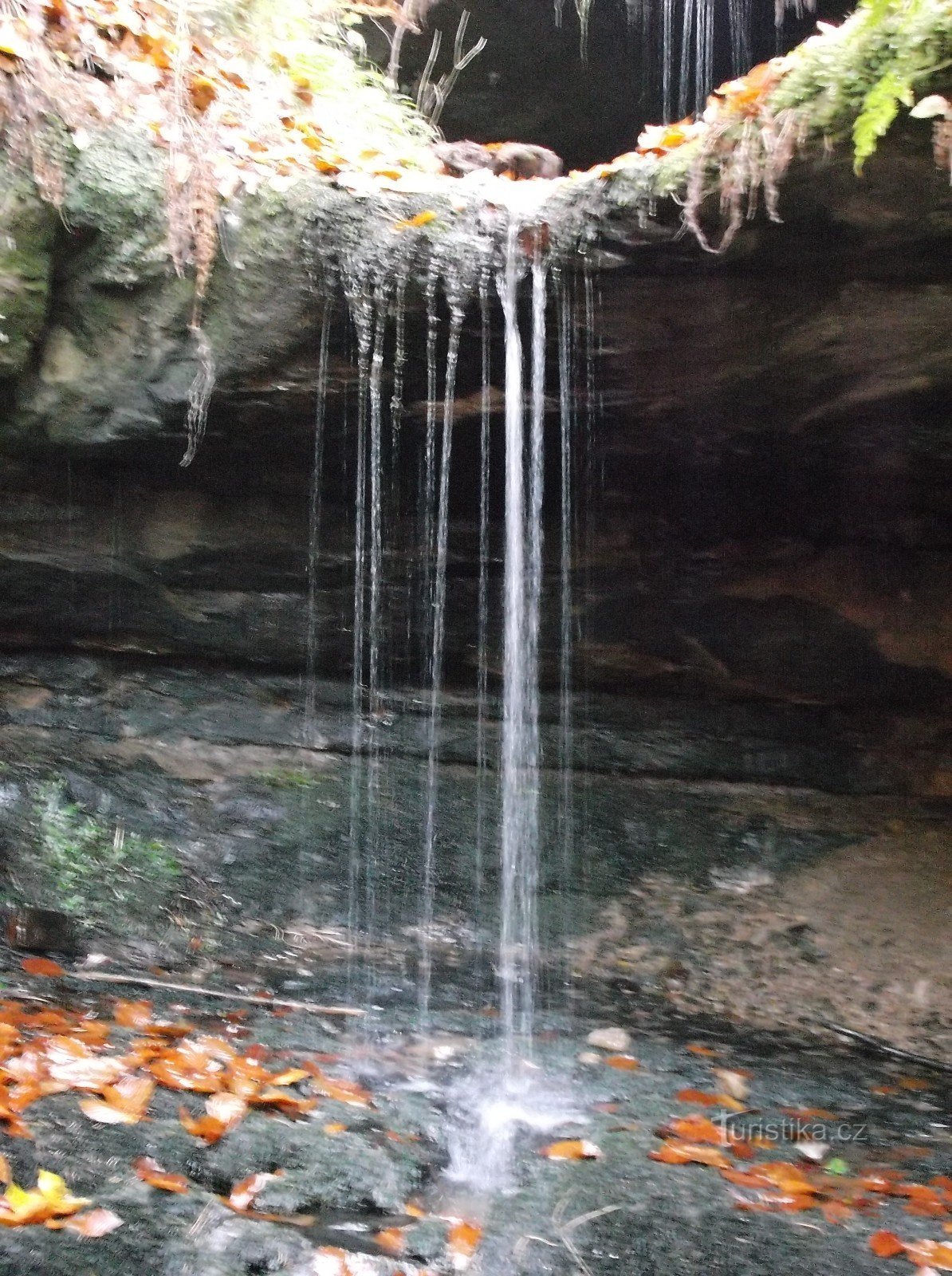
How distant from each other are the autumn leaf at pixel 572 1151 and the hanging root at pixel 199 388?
3701mm

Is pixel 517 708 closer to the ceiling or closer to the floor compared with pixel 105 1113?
closer to the ceiling

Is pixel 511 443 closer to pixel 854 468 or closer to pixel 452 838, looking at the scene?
pixel 854 468

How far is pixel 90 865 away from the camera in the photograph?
530 cm

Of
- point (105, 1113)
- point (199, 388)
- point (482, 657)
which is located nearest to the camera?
point (105, 1113)

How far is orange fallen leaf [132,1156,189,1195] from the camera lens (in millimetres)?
2545

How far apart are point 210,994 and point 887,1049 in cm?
322

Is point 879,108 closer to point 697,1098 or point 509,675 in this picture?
point 509,675

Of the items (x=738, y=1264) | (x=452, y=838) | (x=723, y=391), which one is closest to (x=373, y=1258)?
(x=738, y=1264)

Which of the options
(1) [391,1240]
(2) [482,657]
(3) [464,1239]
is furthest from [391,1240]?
(2) [482,657]

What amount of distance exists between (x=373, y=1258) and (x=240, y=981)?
2413 mm

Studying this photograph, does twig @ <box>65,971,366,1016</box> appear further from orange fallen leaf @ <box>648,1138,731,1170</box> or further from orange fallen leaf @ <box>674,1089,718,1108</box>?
orange fallen leaf @ <box>648,1138,731,1170</box>

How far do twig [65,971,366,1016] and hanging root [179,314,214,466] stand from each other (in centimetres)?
263

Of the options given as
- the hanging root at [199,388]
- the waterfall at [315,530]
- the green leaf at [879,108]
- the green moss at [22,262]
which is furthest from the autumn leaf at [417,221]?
the green leaf at [879,108]

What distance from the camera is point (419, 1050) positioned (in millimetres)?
4137
